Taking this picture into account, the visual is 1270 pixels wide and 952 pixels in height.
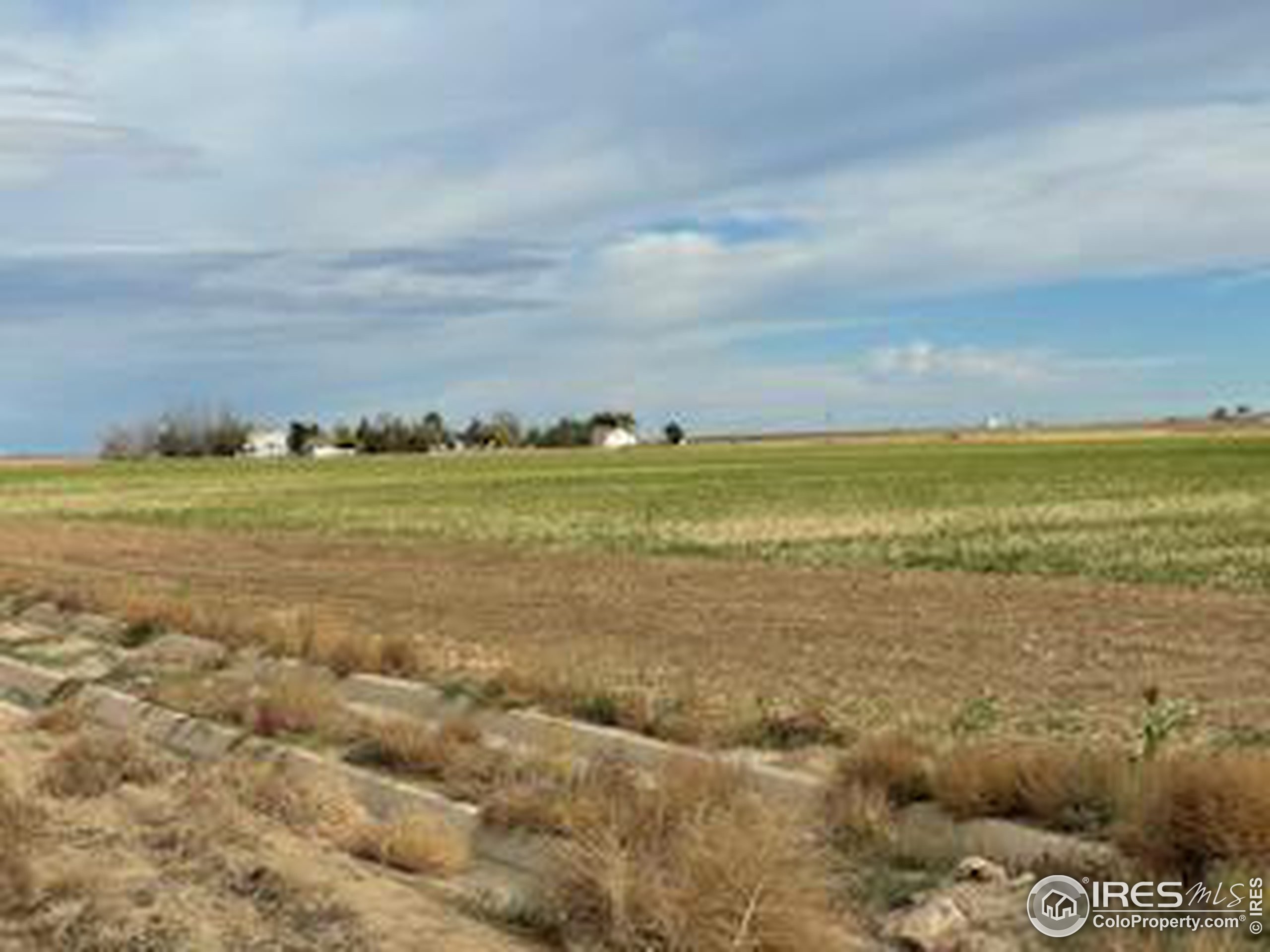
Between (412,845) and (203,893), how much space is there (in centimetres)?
132

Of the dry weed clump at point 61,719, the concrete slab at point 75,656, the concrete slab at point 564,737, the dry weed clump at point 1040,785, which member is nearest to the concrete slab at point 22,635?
the concrete slab at point 75,656

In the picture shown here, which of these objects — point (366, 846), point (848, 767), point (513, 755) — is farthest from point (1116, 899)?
point (513, 755)

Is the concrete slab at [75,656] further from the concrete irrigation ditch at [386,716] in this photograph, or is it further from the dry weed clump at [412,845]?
the dry weed clump at [412,845]

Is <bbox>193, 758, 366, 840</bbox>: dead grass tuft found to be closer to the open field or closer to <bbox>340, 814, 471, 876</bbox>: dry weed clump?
<bbox>340, 814, 471, 876</bbox>: dry weed clump

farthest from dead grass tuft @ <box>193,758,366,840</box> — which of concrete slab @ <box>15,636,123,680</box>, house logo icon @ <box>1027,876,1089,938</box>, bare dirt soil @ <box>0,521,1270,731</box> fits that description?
concrete slab @ <box>15,636,123,680</box>

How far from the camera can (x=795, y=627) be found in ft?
71.9

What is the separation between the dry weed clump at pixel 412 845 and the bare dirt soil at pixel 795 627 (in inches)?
134

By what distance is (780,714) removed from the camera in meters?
14.2

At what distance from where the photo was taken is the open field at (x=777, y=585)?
1620 cm

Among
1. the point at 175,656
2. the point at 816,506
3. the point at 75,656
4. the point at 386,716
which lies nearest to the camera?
the point at 386,716

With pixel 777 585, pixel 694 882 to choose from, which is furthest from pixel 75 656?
pixel 694 882

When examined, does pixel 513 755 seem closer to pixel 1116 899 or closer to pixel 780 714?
pixel 780 714

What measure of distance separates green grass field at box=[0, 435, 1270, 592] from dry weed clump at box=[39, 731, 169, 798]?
15.4 meters

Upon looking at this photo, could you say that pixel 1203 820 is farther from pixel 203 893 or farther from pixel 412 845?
pixel 203 893
